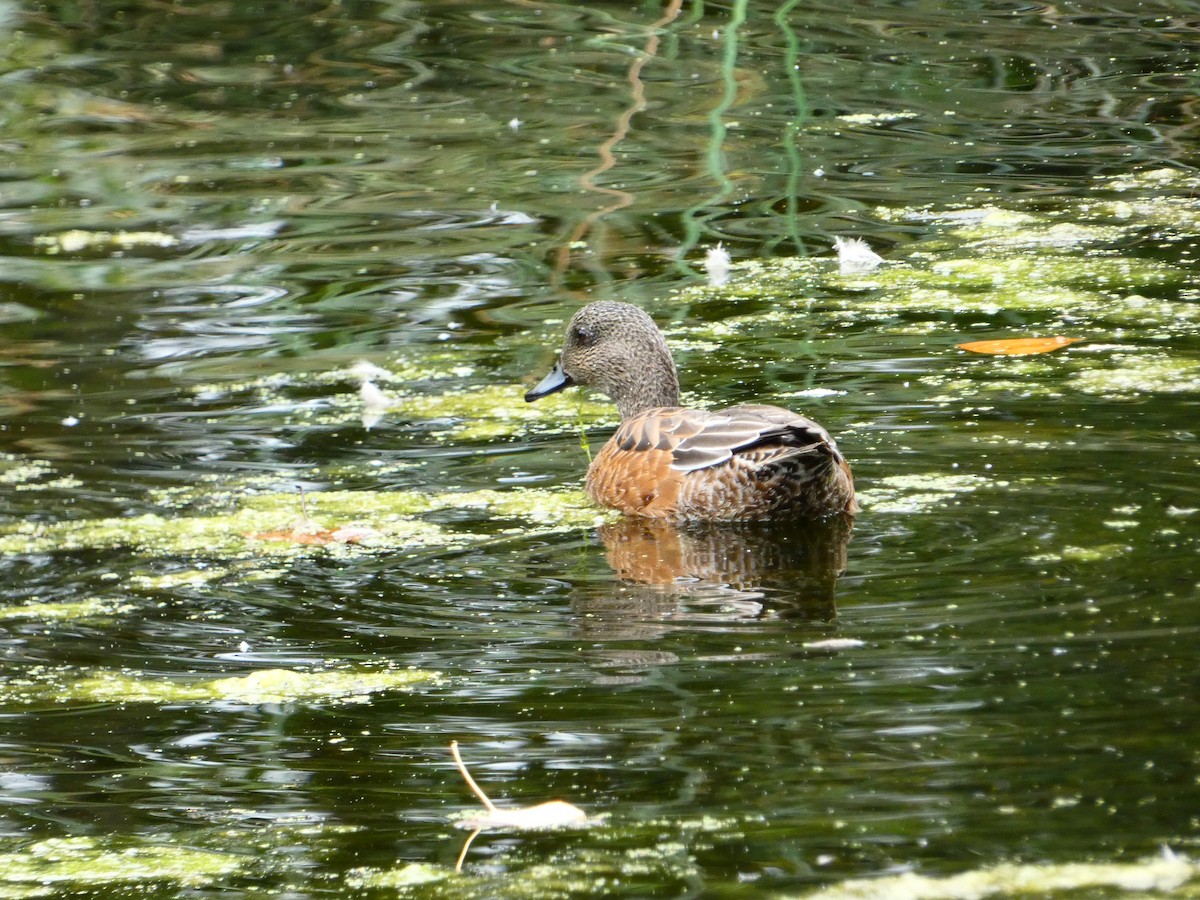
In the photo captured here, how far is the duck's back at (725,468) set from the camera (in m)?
5.44

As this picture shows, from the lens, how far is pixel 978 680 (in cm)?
390

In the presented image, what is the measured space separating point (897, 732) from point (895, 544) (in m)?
1.53

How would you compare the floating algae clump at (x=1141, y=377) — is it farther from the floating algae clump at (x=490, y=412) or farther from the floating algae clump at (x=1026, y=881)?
the floating algae clump at (x=1026, y=881)

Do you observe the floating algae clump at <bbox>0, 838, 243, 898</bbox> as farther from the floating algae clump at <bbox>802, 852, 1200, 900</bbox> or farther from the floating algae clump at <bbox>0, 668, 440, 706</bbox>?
the floating algae clump at <bbox>802, 852, 1200, 900</bbox>

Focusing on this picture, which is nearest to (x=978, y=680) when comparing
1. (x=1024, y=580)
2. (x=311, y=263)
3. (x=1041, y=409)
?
(x=1024, y=580)

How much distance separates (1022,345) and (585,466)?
168 cm

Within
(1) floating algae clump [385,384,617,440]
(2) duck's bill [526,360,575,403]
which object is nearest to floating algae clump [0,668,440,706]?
(1) floating algae clump [385,384,617,440]

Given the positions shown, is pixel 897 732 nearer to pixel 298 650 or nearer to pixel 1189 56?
pixel 298 650

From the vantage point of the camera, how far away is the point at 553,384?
6.93 metres

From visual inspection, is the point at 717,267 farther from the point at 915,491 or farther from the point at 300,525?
the point at 300,525

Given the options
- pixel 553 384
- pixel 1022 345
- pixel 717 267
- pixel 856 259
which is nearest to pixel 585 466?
pixel 553 384

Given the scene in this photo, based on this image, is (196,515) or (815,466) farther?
(196,515)

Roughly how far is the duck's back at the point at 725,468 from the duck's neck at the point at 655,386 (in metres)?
0.57

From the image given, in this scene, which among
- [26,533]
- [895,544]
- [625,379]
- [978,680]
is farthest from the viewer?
[625,379]
